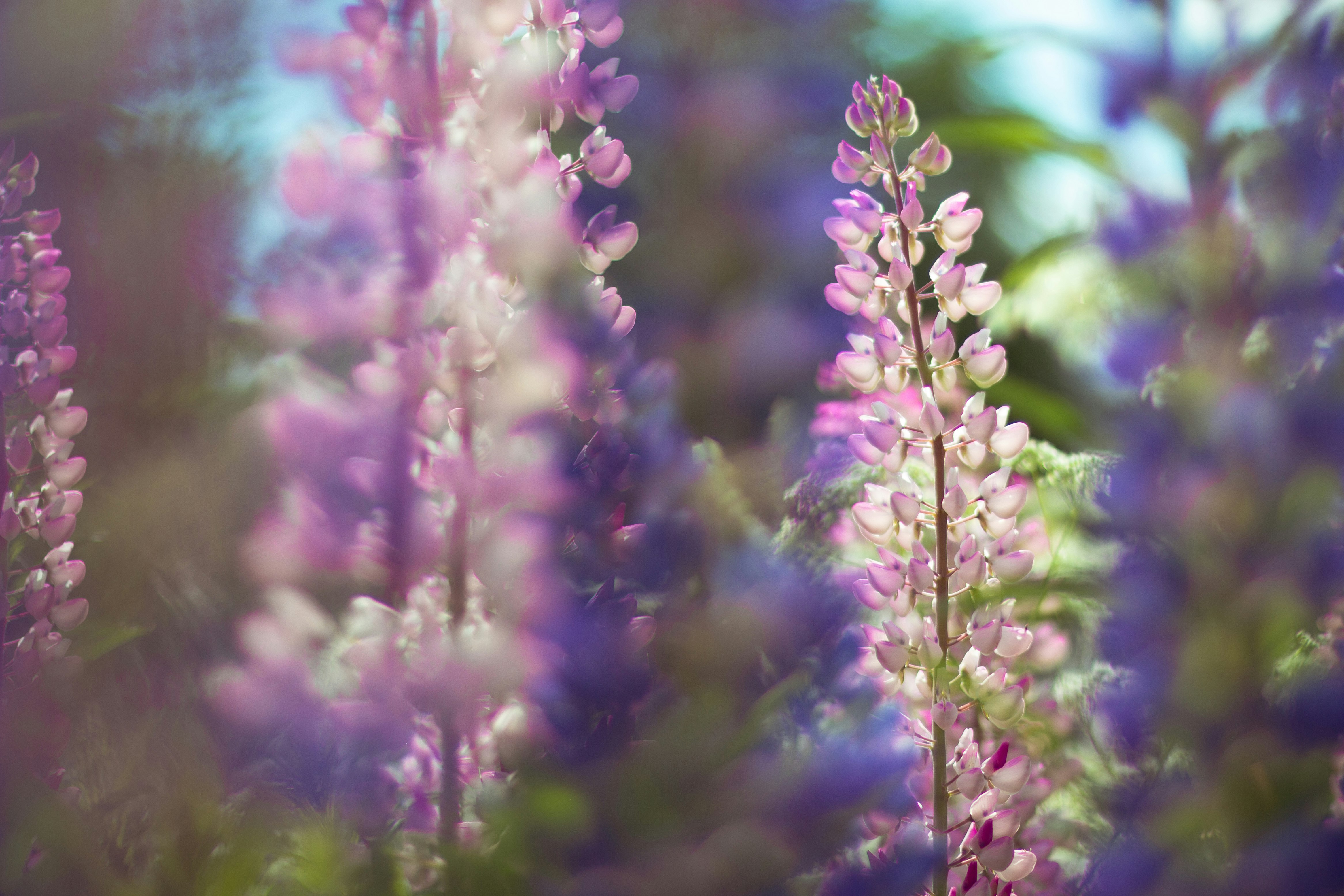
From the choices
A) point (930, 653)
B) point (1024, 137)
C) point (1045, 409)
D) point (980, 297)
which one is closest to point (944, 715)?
point (930, 653)

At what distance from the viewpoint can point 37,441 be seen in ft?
1.20

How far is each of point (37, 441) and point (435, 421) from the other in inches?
8.2

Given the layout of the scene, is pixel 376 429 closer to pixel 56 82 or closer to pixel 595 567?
pixel 595 567

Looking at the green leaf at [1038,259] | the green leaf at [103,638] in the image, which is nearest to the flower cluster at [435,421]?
the green leaf at [103,638]

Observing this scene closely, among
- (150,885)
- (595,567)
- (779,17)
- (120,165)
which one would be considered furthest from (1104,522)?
(779,17)

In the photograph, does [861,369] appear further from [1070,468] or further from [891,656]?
[1070,468]

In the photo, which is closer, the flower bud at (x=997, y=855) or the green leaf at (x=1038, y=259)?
the flower bud at (x=997, y=855)

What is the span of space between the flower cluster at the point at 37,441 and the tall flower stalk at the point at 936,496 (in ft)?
1.00

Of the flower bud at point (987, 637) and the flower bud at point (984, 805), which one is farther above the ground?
the flower bud at point (987, 637)

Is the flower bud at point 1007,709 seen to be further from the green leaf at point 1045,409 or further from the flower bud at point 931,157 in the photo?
the green leaf at point 1045,409

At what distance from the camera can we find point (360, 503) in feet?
0.86

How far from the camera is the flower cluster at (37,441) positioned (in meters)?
0.34

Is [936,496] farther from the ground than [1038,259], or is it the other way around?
[1038,259]

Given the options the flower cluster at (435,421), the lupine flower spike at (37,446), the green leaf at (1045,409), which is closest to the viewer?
the flower cluster at (435,421)
